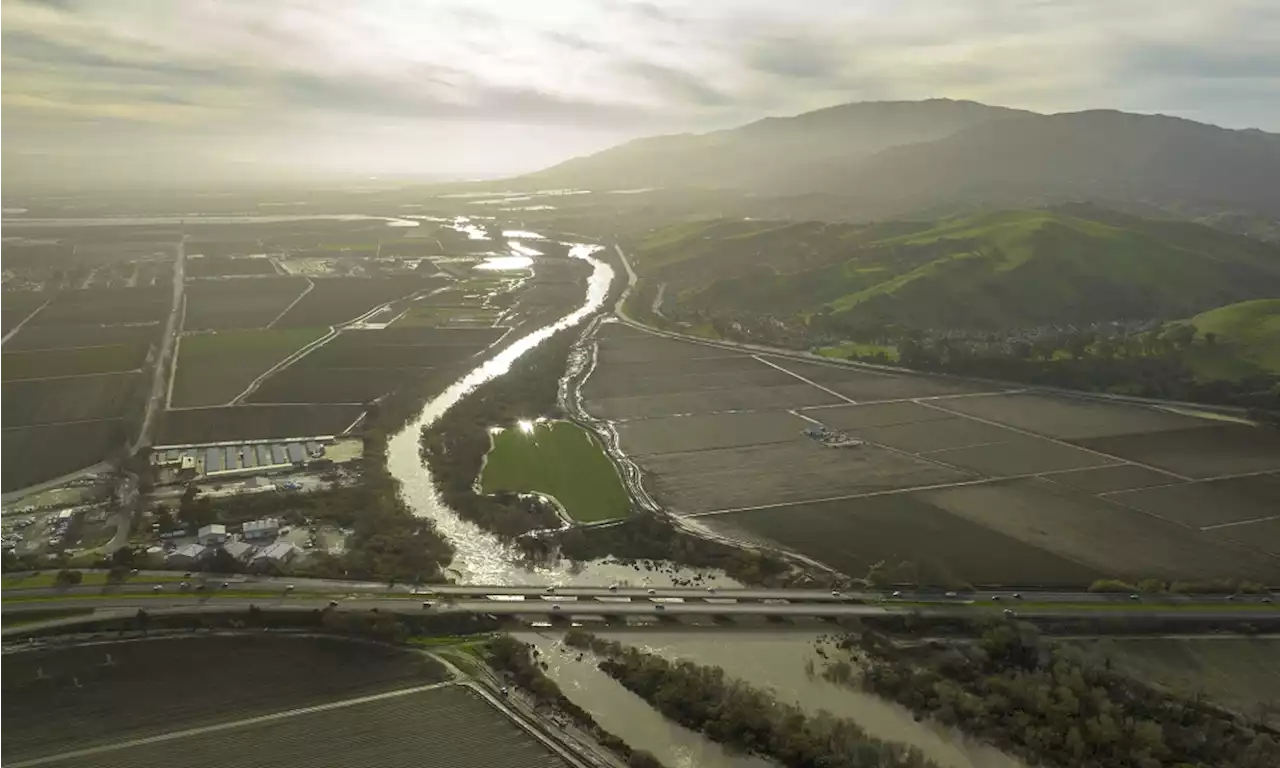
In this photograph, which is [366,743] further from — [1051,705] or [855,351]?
[855,351]

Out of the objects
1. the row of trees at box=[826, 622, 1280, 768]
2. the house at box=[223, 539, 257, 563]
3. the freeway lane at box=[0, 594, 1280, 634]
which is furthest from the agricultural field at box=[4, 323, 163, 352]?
the row of trees at box=[826, 622, 1280, 768]

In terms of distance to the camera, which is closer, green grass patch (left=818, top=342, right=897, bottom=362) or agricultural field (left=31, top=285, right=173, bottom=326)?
green grass patch (left=818, top=342, right=897, bottom=362)

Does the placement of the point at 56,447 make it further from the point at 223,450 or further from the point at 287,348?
the point at 287,348

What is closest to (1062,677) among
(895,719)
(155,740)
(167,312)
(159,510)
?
(895,719)

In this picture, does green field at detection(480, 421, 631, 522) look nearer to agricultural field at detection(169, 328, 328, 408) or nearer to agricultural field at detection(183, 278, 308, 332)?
agricultural field at detection(169, 328, 328, 408)

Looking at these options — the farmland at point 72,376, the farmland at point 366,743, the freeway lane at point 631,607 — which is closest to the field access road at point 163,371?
the farmland at point 72,376

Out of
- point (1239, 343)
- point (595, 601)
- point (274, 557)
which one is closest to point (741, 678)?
point (595, 601)
